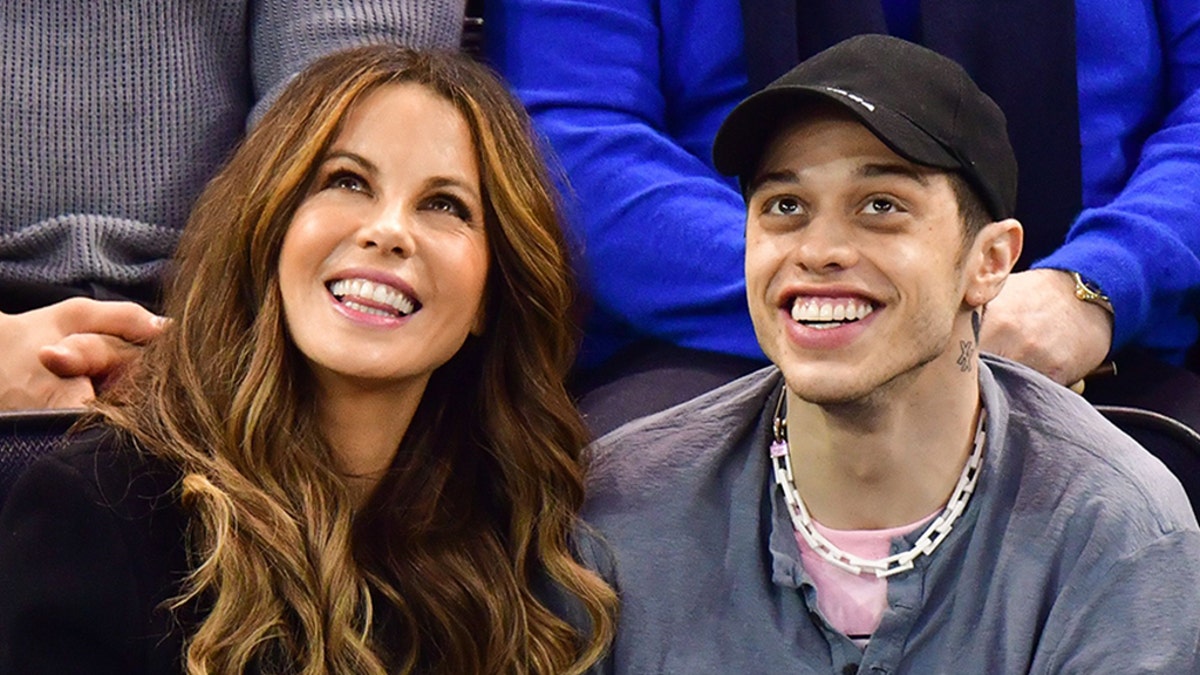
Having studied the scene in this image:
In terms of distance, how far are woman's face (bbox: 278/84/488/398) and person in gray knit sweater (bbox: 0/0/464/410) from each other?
320 mm

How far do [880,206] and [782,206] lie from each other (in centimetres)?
9

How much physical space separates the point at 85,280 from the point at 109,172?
0.48 feet

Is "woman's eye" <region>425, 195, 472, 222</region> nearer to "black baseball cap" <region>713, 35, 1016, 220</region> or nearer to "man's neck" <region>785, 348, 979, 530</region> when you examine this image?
"black baseball cap" <region>713, 35, 1016, 220</region>

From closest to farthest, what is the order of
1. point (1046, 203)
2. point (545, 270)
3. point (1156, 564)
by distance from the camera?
point (1156, 564), point (545, 270), point (1046, 203)

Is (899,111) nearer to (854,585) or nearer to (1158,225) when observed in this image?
(854,585)

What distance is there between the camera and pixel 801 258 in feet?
5.19

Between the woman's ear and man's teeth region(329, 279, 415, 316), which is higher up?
man's teeth region(329, 279, 415, 316)

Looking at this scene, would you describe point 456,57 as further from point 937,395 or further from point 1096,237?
point 1096,237

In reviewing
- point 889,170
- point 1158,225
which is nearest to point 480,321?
point 889,170

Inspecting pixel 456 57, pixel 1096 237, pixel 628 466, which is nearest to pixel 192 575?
pixel 628 466

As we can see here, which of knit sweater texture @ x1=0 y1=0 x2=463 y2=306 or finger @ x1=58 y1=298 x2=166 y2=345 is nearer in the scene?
finger @ x1=58 y1=298 x2=166 y2=345

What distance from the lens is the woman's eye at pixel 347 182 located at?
1.73 metres

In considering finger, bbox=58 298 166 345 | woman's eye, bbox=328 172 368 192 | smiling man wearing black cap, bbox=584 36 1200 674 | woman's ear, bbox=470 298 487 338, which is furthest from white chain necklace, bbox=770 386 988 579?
finger, bbox=58 298 166 345

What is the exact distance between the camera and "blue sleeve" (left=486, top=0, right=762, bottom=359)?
6.60ft
